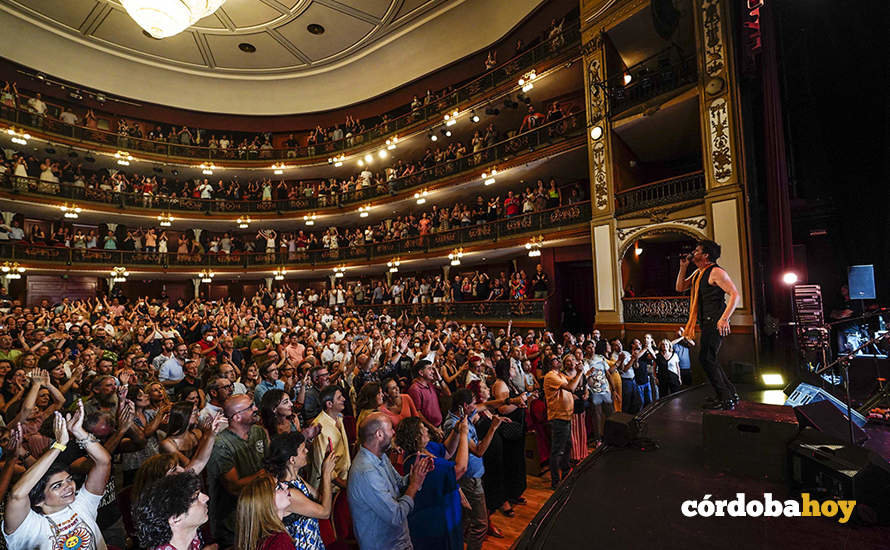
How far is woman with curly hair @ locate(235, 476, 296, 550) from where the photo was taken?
1.77 meters

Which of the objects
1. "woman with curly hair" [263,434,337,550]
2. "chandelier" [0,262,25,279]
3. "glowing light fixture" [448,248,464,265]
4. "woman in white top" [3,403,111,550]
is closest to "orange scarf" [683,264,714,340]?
"woman with curly hair" [263,434,337,550]

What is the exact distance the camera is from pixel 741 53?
8.39 meters

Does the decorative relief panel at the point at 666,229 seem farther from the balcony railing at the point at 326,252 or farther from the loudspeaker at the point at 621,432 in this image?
the loudspeaker at the point at 621,432

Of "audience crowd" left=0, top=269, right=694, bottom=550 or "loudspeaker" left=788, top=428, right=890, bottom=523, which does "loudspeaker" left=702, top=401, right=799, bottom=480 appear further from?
"audience crowd" left=0, top=269, right=694, bottom=550

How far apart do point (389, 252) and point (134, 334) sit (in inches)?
403

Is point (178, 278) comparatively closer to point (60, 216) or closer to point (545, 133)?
point (60, 216)

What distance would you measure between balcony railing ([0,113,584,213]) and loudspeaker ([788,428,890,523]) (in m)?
11.1

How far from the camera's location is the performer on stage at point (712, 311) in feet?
12.8

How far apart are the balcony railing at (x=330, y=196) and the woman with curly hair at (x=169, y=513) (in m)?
12.6

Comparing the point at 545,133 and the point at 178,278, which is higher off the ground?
the point at 545,133

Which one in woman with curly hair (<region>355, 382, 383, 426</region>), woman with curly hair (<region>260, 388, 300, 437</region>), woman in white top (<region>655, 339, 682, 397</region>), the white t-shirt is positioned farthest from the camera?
woman in white top (<region>655, 339, 682, 397</region>)

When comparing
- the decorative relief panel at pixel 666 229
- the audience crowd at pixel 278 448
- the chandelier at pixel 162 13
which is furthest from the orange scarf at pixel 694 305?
the chandelier at pixel 162 13

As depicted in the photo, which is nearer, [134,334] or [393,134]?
[134,334]

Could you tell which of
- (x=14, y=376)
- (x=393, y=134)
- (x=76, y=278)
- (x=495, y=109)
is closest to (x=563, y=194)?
(x=495, y=109)
